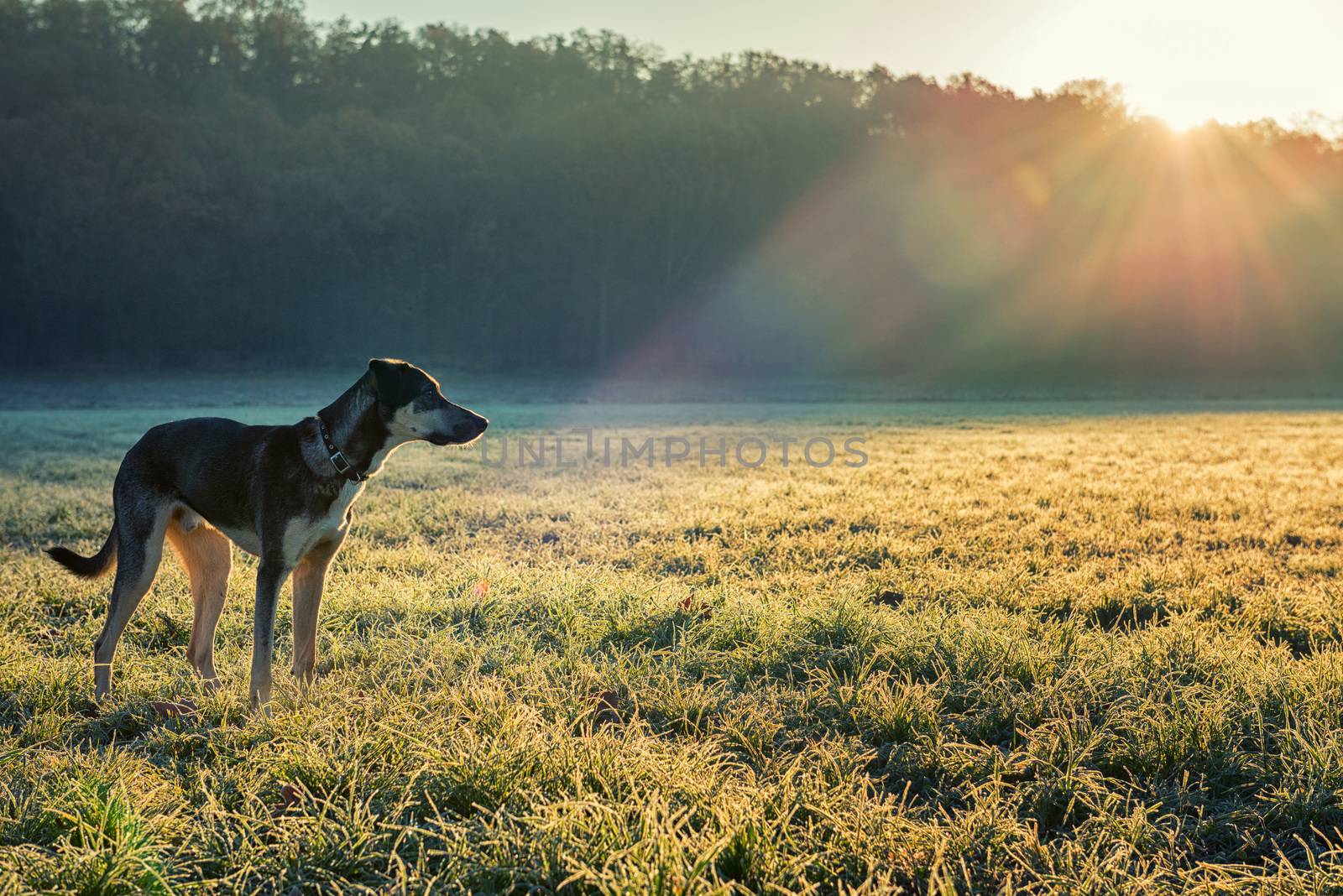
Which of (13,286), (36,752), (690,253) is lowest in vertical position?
(36,752)

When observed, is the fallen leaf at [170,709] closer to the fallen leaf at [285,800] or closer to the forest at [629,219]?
the fallen leaf at [285,800]

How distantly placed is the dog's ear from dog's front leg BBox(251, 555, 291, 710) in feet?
2.50

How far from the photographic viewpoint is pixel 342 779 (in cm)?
287

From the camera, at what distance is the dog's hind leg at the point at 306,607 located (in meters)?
3.80

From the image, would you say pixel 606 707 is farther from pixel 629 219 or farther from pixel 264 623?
pixel 629 219

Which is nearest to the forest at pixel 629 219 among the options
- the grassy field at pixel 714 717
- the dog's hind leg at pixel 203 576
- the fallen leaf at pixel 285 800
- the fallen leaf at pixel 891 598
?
the grassy field at pixel 714 717

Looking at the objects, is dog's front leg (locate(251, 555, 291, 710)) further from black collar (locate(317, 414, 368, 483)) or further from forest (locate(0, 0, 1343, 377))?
forest (locate(0, 0, 1343, 377))

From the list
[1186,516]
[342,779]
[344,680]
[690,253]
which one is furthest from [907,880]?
[690,253]

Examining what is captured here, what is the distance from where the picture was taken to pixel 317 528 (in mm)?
3590

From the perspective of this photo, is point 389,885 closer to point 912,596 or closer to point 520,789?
point 520,789

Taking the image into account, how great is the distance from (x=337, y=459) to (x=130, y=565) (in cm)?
102

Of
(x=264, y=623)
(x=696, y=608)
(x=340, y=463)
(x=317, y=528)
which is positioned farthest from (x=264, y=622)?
(x=696, y=608)

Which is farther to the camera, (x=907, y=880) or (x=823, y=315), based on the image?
(x=823, y=315)

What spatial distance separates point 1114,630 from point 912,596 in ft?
3.73
